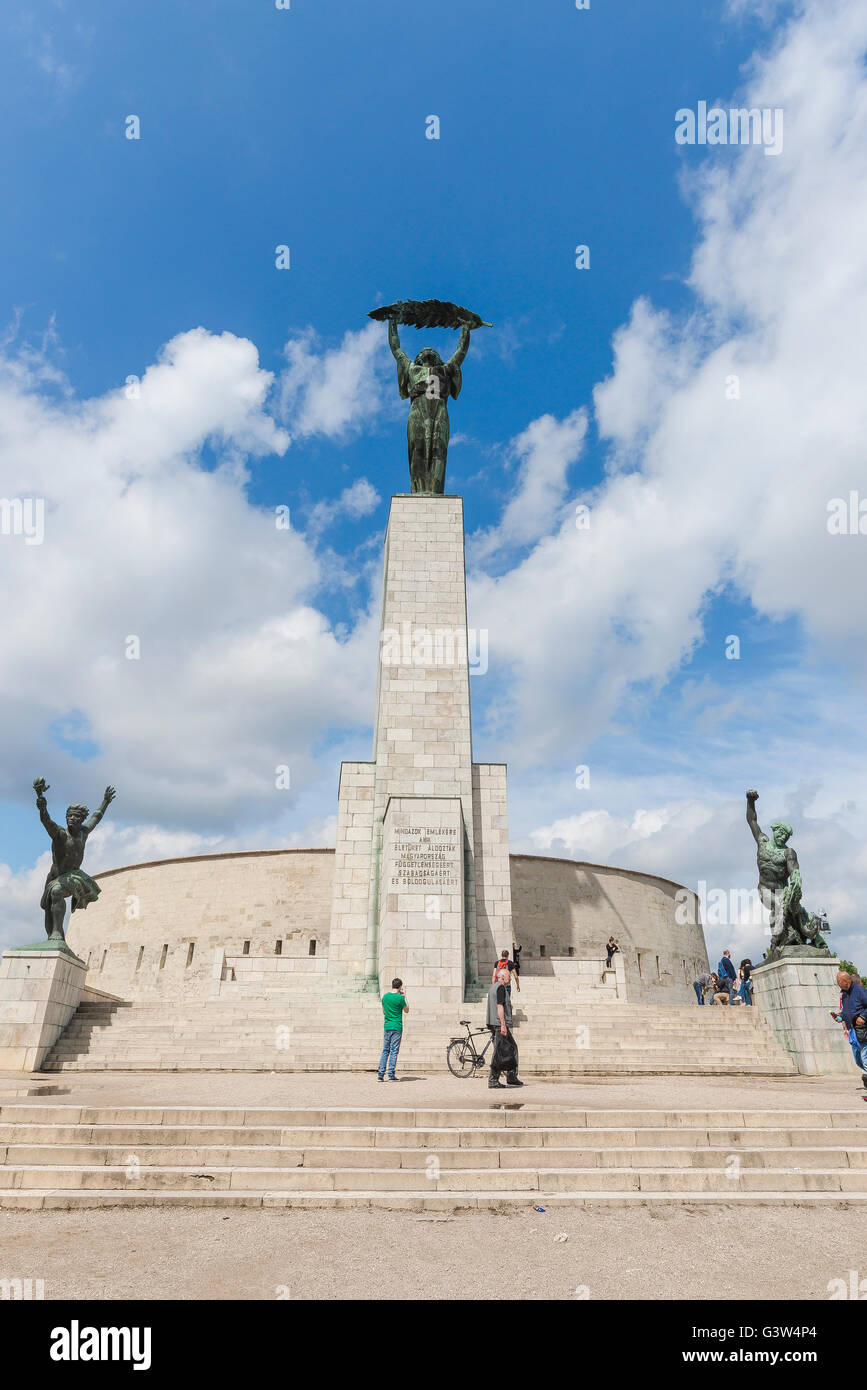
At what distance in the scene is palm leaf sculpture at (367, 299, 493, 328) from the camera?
2620 centimetres

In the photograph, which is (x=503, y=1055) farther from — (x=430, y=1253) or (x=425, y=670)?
(x=425, y=670)

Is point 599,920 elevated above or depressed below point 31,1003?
above

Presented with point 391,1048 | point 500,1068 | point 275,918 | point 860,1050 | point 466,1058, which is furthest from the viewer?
point 275,918

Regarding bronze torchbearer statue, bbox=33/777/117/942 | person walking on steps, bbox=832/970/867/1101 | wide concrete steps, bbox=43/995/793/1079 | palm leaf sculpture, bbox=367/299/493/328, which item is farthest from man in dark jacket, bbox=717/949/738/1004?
palm leaf sculpture, bbox=367/299/493/328

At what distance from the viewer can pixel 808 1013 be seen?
42.4ft

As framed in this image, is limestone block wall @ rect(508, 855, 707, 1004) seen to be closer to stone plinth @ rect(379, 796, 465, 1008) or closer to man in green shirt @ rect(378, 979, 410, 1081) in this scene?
stone plinth @ rect(379, 796, 465, 1008)

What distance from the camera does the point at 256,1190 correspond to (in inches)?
218

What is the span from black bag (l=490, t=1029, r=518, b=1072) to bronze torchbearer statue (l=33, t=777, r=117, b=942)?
824cm

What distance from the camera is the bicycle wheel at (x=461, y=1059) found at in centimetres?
1114

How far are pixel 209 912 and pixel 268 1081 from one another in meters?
20.7

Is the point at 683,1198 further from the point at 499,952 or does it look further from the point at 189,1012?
the point at 499,952

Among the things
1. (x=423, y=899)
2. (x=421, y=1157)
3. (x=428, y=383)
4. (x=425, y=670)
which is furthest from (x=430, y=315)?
(x=421, y=1157)

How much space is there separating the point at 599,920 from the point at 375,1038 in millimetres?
18816
